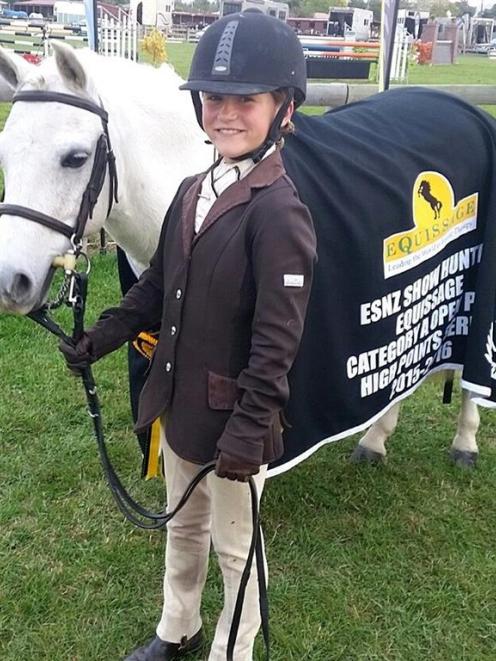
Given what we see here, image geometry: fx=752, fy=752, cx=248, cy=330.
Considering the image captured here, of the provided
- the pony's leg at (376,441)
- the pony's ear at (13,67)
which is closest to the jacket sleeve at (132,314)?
the pony's ear at (13,67)

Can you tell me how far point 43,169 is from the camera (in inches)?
80.5

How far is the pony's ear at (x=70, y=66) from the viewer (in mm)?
2076

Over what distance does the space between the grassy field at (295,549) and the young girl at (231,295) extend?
612 mm

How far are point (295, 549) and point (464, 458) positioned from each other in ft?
3.76

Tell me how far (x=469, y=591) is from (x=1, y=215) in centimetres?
222

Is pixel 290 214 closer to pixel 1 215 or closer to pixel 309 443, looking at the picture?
pixel 1 215

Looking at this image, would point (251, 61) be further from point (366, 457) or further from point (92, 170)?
point (366, 457)

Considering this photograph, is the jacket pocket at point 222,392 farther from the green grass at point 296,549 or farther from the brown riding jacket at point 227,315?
the green grass at point 296,549

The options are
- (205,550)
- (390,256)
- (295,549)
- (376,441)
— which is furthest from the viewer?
(376,441)

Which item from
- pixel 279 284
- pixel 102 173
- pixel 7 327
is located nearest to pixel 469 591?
pixel 279 284

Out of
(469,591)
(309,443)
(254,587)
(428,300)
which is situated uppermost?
(428,300)

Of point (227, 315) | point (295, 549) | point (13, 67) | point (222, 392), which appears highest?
point (13, 67)

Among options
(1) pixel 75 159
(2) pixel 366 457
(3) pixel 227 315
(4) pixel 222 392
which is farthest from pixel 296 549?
(1) pixel 75 159

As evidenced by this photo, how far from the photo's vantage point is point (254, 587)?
87.9 inches
